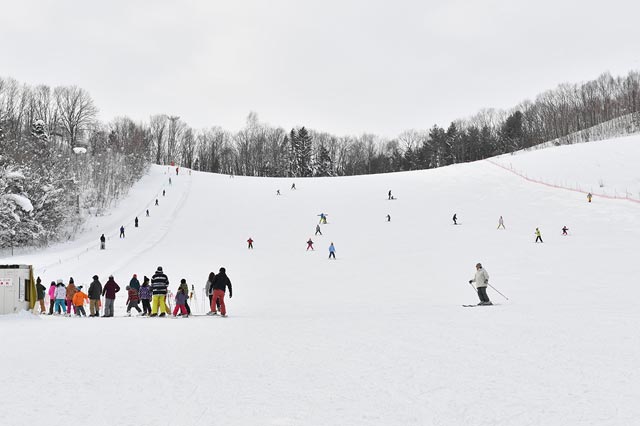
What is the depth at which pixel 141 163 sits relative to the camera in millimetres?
65562

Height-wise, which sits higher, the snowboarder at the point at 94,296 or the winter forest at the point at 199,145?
the winter forest at the point at 199,145

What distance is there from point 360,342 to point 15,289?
362 inches

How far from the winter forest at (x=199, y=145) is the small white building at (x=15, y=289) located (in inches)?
1206

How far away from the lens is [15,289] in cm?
1180

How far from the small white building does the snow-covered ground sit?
1.09 feet

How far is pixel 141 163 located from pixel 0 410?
65.2m

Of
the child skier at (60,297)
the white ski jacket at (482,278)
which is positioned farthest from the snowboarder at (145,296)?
the white ski jacket at (482,278)

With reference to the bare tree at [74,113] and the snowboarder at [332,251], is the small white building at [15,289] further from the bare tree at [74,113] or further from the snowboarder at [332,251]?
the bare tree at [74,113]

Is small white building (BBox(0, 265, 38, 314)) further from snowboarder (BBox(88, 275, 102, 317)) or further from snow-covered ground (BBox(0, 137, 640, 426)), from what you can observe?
snowboarder (BBox(88, 275, 102, 317))

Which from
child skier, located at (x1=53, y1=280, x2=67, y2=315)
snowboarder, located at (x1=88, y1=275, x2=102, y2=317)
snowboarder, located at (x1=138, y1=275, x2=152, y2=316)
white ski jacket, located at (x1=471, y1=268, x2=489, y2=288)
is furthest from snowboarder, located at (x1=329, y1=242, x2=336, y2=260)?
child skier, located at (x1=53, y1=280, x2=67, y2=315)

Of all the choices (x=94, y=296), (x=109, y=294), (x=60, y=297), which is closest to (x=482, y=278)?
(x=109, y=294)

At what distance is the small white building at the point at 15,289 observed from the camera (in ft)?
38.4

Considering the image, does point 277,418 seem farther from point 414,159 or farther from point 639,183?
point 414,159

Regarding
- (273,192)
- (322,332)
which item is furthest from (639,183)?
(322,332)
